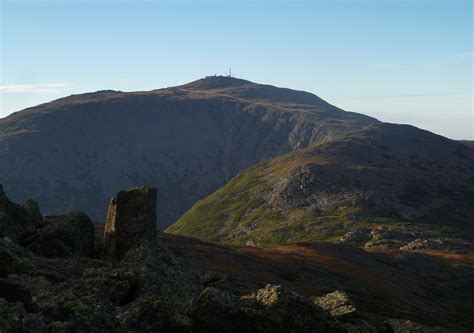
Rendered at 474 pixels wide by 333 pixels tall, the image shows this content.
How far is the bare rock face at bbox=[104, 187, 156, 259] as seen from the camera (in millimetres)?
36438

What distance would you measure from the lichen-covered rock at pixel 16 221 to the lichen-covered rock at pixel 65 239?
96cm

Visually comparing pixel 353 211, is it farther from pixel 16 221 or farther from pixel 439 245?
pixel 16 221

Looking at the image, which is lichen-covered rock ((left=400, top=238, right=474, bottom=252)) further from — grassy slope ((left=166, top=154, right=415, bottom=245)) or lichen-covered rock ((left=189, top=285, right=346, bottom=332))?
lichen-covered rock ((left=189, top=285, right=346, bottom=332))

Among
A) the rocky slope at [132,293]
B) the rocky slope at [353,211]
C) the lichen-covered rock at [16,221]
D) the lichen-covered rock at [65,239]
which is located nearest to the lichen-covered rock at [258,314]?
the rocky slope at [132,293]

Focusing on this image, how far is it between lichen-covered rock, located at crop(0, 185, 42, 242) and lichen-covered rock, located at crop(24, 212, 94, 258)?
961mm

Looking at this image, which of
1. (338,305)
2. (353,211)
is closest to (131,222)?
(338,305)

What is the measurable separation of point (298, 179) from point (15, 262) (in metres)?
166

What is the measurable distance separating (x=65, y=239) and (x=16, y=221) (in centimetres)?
448

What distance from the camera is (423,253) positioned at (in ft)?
380

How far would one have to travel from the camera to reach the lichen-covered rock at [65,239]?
35.4m

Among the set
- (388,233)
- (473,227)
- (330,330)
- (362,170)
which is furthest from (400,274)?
(362,170)

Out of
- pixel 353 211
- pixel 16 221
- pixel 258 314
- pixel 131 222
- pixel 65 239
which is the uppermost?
pixel 131 222

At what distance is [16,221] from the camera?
1508 inches

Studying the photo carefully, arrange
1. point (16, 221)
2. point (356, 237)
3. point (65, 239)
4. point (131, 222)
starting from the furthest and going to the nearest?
point (356, 237) < point (16, 221) < point (131, 222) < point (65, 239)
